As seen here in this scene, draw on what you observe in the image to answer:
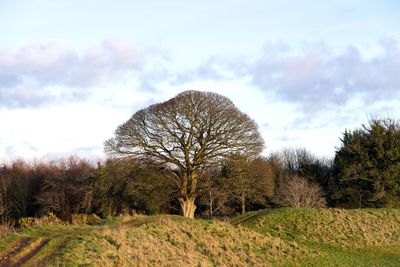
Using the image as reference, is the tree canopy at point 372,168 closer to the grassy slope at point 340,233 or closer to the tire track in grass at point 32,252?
the grassy slope at point 340,233

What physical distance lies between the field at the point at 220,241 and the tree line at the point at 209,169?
9104 millimetres

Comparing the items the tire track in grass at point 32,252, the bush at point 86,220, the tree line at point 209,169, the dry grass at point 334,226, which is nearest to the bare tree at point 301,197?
the tree line at point 209,169

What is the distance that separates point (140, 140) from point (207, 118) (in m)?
6.50

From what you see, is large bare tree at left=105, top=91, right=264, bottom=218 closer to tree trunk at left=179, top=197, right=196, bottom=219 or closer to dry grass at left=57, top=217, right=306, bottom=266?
tree trunk at left=179, top=197, right=196, bottom=219

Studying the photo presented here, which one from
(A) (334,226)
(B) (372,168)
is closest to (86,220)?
(A) (334,226)

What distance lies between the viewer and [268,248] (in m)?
24.2

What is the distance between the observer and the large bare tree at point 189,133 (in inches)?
1624

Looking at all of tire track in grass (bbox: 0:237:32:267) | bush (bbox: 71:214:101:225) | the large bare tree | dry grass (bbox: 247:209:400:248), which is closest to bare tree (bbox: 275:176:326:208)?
the large bare tree

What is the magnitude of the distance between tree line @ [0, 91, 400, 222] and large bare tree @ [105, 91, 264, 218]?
0.30ft

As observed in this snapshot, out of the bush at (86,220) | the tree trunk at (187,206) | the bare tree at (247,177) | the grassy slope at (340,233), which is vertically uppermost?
the bare tree at (247,177)

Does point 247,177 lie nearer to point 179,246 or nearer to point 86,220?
point 86,220

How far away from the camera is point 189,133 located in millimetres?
41375

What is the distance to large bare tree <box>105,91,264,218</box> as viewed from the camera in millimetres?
41250

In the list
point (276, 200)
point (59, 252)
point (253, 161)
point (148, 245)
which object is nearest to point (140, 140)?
point (253, 161)
